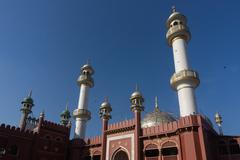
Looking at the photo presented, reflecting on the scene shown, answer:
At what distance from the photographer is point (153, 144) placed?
23141 millimetres

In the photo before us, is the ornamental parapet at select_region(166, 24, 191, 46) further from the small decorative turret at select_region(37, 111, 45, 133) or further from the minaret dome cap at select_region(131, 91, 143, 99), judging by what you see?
the small decorative turret at select_region(37, 111, 45, 133)

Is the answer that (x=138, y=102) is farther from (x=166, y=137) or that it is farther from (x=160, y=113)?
(x=160, y=113)

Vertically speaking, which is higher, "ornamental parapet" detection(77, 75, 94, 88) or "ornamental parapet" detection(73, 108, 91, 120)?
"ornamental parapet" detection(77, 75, 94, 88)

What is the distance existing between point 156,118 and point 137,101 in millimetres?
6562

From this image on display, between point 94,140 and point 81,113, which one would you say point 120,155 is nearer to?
point 94,140

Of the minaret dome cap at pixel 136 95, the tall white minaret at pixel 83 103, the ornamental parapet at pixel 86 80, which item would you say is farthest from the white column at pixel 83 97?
the minaret dome cap at pixel 136 95

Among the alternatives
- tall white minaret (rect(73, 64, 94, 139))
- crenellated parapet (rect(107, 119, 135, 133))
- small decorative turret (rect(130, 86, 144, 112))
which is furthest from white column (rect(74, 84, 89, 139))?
small decorative turret (rect(130, 86, 144, 112))

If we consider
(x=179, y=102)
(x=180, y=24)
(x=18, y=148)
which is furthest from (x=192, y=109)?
(x=18, y=148)

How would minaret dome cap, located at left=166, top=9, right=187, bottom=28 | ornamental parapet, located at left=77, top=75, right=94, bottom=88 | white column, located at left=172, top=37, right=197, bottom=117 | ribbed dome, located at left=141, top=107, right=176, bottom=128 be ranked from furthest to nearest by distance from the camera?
ornamental parapet, located at left=77, top=75, right=94, bottom=88 < ribbed dome, located at left=141, top=107, right=176, bottom=128 < minaret dome cap, located at left=166, top=9, right=187, bottom=28 < white column, located at left=172, top=37, right=197, bottom=117

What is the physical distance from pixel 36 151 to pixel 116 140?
10.2m

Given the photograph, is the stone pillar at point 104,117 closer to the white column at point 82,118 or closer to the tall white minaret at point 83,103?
the tall white minaret at point 83,103

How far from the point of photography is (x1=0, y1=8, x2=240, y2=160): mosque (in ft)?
69.4

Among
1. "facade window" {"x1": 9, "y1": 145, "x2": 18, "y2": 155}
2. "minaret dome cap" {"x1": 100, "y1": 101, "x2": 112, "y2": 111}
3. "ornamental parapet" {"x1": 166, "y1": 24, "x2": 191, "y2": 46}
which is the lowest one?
"facade window" {"x1": 9, "y1": 145, "x2": 18, "y2": 155}

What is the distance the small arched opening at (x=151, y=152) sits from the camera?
898 inches
